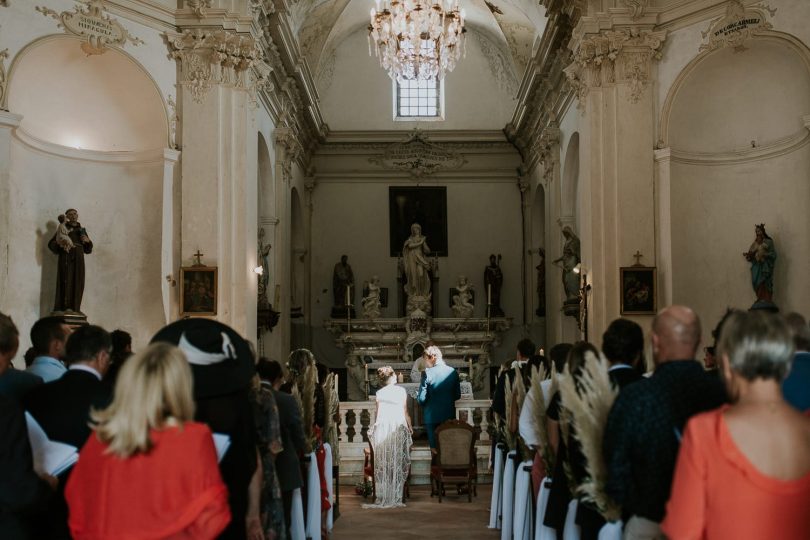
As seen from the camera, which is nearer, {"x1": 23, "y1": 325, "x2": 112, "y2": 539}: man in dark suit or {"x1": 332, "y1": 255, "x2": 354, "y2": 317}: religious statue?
{"x1": 23, "y1": 325, "x2": 112, "y2": 539}: man in dark suit

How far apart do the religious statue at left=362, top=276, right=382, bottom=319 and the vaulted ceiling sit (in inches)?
237

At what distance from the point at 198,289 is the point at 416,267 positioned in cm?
1061

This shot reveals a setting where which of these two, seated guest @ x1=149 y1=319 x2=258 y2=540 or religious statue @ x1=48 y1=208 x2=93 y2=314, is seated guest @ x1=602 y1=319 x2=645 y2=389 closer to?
seated guest @ x1=149 y1=319 x2=258 y2=540

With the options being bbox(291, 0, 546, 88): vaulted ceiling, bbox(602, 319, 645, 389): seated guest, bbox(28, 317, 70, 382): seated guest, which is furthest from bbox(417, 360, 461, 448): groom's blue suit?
bbox(291, 0, 546, 88): vaulted ceiling

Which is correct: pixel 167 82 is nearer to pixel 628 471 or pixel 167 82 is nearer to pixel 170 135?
pixel 170 135

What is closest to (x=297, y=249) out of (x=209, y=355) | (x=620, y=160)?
(x=620, y=160)

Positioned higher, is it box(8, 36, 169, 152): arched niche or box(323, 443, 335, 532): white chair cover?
box(8, 36, 169, 152): arched niche

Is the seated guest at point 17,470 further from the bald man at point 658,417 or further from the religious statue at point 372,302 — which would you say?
the religious statue at point 372,302

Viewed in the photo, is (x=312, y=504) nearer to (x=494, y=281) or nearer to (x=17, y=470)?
(x=17, y=470)

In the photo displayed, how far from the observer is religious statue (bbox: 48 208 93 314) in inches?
504

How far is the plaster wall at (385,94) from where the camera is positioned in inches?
1065

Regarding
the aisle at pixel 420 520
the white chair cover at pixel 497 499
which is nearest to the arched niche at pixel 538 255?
the aisle at pixel 420 520

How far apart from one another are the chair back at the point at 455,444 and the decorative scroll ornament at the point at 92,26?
7264 mm

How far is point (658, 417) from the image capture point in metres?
3.95
